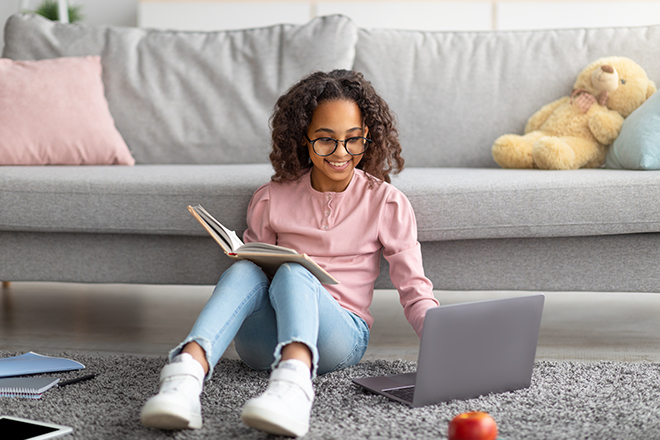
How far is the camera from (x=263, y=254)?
120cm

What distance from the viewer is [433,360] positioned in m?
1.12

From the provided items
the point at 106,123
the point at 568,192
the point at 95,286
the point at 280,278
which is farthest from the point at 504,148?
the point at 95,286

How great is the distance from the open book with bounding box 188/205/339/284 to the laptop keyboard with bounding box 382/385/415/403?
23cm

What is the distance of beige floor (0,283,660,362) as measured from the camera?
1.68 metres

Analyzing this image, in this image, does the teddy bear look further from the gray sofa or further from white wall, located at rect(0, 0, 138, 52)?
white wall, located at rect(0, 0, 138, 52)

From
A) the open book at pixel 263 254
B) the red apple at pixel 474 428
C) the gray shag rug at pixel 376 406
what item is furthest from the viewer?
the open book at pixel 263 254

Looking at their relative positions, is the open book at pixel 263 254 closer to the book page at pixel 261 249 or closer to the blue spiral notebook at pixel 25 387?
the book page at pixel 261 249

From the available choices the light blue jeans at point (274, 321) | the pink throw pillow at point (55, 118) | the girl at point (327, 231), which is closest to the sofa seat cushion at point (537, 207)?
the girl at point (327, 231)

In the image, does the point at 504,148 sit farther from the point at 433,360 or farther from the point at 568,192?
the point at 433,360

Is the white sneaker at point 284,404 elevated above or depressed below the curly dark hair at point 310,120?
below

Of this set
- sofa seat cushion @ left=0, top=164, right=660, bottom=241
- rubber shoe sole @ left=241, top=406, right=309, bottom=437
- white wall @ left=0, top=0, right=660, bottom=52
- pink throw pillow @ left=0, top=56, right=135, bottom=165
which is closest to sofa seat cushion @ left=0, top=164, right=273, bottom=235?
sofa seat cushion @ left=0, top=164, right=660, bottom=241

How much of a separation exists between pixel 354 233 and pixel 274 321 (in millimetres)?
266

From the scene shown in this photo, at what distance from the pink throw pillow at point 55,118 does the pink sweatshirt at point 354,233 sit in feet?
3.05

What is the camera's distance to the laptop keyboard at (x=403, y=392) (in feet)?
3.94
